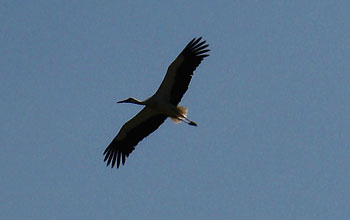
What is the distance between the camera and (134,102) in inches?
795

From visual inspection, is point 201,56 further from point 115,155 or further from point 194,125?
point 115,155

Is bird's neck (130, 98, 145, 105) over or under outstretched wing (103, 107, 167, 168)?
over

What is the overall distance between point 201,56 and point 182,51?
41 cm

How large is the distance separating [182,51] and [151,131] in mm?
2085

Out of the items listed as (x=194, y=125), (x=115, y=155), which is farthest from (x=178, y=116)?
(x=115, y=155)

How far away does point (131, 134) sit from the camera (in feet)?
67.7

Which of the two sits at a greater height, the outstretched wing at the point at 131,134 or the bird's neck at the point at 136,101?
the bird's neck at the point at 136,101

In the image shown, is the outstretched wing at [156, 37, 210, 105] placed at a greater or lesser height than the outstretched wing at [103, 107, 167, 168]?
greater

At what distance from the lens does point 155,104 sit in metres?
19.6

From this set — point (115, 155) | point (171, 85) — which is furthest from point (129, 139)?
point (171, 85)

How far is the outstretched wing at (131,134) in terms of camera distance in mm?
20359

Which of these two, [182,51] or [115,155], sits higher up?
[182,51]

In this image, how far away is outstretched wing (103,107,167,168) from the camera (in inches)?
802

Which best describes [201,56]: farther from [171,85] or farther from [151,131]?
[151,131]
